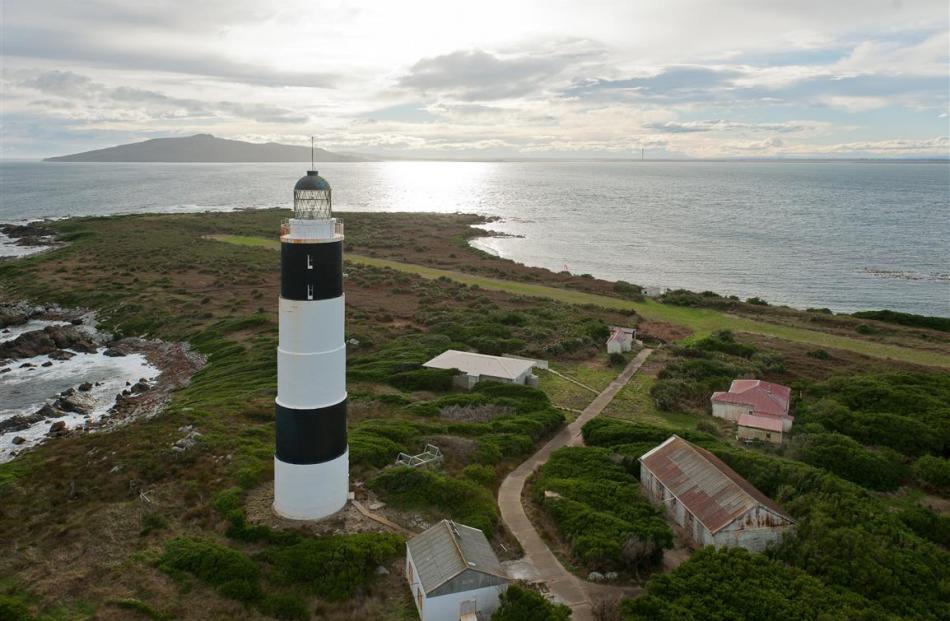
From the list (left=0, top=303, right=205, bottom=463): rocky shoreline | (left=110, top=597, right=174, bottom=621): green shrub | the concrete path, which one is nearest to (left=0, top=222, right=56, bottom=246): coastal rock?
(left=0, top=303, right=205, bottom=463): rocky shoreline

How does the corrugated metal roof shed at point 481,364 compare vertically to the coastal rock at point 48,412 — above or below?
above

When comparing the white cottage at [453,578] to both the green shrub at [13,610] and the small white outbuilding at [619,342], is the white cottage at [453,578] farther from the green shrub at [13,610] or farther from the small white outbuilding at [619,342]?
the small white outbuilding at [619,342]

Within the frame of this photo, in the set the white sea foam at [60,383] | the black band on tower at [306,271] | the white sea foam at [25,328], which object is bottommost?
the white sea foam at [25,328]

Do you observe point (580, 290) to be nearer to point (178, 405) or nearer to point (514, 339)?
point (514, 339)

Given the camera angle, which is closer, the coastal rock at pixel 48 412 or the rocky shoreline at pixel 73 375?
the rocky shoreline at pixel 73 375

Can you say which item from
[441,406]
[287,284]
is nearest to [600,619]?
[287,284]

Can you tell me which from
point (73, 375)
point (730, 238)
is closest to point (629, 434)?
point (73, 375)

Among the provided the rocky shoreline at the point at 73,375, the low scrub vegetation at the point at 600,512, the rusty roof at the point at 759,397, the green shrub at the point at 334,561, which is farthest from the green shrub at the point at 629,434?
the rocky shoreline at the point at 73,375

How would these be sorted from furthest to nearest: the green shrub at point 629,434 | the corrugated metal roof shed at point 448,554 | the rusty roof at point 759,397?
the rusty roof at point 759,397 < the green shrub at point 629,434 < the corrugated metal roof shed at point 448,554
